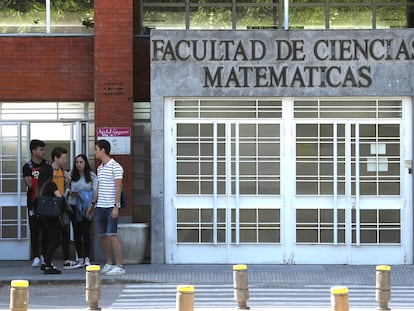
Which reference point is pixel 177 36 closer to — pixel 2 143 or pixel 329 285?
pixel 2 143

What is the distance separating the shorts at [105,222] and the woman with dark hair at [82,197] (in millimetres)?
523

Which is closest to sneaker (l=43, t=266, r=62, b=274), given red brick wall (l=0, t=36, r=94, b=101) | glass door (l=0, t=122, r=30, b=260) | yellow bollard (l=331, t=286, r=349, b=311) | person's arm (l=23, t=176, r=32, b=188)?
person's arm (l=23, t=176, r=32, b=188)

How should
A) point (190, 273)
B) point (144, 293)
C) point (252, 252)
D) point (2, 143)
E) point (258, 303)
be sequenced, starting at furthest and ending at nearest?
point (2, 143) → point (252, 252) → point (190, 273) → point (144, 293) → point (258, 303)

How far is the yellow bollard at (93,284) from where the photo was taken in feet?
34.8

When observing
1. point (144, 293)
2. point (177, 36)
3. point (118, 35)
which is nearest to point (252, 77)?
point (177, 36)

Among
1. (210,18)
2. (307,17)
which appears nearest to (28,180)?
(210,18)

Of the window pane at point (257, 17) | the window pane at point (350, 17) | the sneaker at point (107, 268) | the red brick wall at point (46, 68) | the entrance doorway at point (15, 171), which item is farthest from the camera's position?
the window pane at point (257, 17)

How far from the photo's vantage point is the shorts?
46.5ft

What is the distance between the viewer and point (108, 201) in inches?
557

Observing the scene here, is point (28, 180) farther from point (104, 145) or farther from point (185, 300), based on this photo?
point (185, 300)

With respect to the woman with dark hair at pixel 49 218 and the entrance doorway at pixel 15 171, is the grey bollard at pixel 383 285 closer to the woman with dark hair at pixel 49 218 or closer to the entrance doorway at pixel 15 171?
the woman with dark hair at pixel 49 218

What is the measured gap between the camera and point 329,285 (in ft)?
44.2

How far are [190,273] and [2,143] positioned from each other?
14.2 ft

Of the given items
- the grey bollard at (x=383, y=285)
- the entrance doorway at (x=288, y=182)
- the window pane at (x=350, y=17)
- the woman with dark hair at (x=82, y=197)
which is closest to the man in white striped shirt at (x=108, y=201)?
the woman with dark hair at (x=82, y=197)
